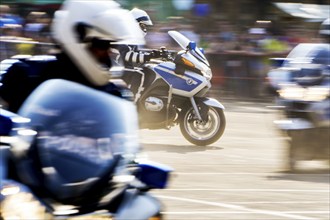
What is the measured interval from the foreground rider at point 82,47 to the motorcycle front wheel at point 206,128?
875 cm

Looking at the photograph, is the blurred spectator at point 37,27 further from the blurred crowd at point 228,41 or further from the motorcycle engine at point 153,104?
the motorcycle engine at point 153,104

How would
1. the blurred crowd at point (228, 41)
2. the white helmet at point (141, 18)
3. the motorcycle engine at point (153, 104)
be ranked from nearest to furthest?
the white helmet at point (141, 18) → the motorcycle engine at point (153, 104) → the blurred crowd at point (228, 41)

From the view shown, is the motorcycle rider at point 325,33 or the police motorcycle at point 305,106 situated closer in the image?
the police motorcycle at point 305,106

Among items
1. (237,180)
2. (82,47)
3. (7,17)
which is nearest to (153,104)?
(237,180)

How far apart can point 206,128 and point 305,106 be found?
259 centimetres

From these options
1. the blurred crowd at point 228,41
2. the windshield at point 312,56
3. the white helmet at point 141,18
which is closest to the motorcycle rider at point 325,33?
the windshield at point 312,56

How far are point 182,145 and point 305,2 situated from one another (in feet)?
44.0

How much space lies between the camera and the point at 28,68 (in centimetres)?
454

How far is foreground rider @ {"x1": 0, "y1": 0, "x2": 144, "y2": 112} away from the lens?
4.18m

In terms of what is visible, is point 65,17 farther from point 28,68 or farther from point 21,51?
point 21,51

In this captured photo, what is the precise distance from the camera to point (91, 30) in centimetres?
423

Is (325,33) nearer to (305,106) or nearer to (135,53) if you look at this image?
(305,106)

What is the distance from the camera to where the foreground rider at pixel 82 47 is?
13.7 feet

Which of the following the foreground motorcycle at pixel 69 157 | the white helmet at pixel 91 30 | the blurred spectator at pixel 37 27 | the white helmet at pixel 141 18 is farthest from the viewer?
the blurred spectator at pixel 37 27
